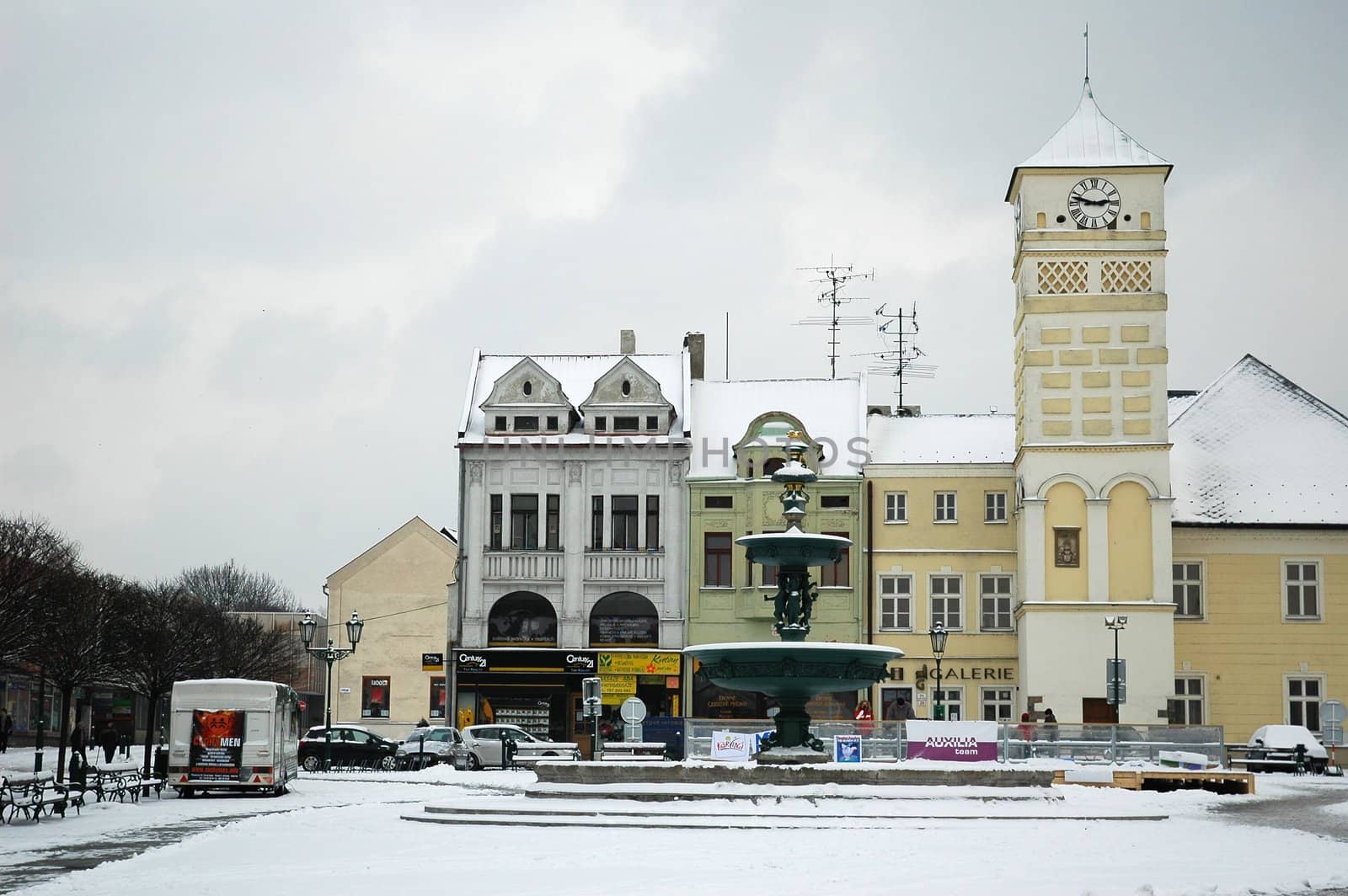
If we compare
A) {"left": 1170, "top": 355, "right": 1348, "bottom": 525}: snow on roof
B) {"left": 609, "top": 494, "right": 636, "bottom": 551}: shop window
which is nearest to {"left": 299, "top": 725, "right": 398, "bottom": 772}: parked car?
{"left": 609, "top": 494, "right": 636, "bottom": 551}: shop window

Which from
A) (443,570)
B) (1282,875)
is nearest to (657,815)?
(1282,875)

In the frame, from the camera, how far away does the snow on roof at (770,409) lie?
54094 millimetres

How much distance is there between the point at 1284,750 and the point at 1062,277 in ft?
47.1

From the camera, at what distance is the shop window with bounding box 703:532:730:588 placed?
175ft

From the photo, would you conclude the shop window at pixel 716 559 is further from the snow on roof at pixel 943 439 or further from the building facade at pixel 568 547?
the snow on roof at pixel 943 439

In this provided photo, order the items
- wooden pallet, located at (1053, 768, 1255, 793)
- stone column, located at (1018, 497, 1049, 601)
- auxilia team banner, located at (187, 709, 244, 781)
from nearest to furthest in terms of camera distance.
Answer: auxilia team banner, located at (187, 709, 244, 781) → wooden pallet, located at (1053, 768, 1255, 793) → stone column, located at (1018, 497, 1049, 601)

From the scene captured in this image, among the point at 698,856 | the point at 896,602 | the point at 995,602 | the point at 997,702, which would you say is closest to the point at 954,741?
the point at 698,856

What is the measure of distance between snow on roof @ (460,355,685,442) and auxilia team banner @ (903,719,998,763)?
21712mm

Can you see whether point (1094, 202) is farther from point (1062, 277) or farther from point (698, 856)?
point (698, 856)

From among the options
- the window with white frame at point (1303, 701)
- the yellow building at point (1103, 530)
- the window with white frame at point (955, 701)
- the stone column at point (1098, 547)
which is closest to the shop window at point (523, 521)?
the yellow building at point (1103, 530)

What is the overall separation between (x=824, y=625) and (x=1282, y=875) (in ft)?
115

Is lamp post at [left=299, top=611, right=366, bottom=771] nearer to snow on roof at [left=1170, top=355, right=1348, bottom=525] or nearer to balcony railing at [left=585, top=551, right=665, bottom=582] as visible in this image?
balcony railing at [left=585, top=551, right=665, bottom=582]

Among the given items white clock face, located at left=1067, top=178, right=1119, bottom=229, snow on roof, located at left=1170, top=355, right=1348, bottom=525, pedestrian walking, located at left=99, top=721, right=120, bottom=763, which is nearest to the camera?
white clock face, located at left=1067, top=178, right=1119, bottom=229

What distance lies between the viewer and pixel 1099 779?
114 ft
